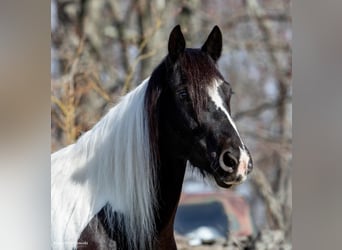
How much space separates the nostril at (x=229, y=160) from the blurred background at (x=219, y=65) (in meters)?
0.15

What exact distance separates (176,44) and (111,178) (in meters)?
0.46

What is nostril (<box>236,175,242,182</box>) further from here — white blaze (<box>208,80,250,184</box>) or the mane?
the mane

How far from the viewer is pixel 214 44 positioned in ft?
5.29

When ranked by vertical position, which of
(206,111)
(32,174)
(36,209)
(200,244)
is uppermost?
(206,111)

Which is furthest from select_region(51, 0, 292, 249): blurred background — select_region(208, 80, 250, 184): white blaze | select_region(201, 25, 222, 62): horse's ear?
select_region(208, 80, 250, 184): white blaze

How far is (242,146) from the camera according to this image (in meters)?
1.48

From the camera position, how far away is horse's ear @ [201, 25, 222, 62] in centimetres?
160

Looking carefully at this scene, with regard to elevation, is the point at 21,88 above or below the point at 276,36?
below

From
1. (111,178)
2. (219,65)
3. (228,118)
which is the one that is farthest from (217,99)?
(111,178)

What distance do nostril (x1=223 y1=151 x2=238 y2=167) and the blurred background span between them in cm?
15

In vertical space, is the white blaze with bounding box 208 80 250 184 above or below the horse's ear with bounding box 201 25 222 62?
below

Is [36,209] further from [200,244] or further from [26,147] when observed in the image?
[200,244]

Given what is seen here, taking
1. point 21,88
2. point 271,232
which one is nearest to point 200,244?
point 271,232

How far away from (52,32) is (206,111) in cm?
56
